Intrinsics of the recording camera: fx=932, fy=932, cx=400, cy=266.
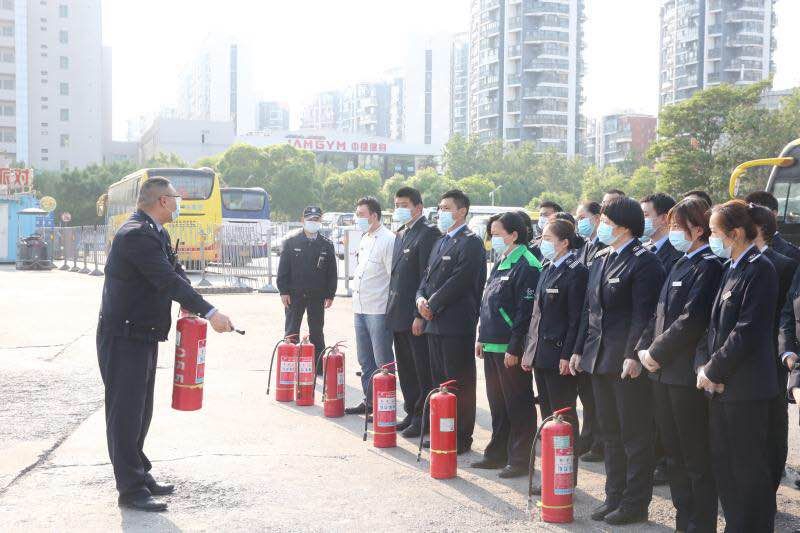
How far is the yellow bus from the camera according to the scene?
25.4 m

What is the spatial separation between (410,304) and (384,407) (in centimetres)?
106

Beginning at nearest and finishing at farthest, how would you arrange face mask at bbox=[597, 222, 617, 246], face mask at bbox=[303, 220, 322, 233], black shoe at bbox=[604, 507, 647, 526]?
black shoe at bbox=[604, 507, 647, 526] < face mask at bbox=[597, 222, 617, 246] < face mask at bbox=[303, 220, 322, 233]

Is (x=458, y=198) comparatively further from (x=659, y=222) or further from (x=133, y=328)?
(x=133, y=328)

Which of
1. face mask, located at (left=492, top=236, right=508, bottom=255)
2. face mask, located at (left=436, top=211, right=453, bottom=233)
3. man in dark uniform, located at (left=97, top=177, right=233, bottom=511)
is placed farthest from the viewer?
face mask, located at (left=436, top=211, right=453, bottom=233)

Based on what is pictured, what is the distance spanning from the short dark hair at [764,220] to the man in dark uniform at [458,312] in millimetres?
2679

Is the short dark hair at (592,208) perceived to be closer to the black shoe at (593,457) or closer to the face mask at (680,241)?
the black shoe at (593,457)

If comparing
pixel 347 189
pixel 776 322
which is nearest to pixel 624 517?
pixel 776 322

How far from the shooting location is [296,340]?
10.9m

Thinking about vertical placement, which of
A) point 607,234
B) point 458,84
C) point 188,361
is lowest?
point 188,361

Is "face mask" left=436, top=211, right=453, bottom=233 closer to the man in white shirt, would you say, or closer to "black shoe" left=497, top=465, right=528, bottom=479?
the man in white shirt

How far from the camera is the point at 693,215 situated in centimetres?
533

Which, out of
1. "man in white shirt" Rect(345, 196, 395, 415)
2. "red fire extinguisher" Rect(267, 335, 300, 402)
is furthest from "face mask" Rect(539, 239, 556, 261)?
"red fire extinguisher" Rect(267, 335, 300, 402)

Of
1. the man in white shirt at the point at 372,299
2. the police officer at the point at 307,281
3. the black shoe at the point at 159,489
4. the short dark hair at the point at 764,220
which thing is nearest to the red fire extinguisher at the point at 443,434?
the black shoe at the point at 159,489

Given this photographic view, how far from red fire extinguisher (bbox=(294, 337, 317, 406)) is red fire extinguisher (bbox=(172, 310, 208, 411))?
→ 298 cm
